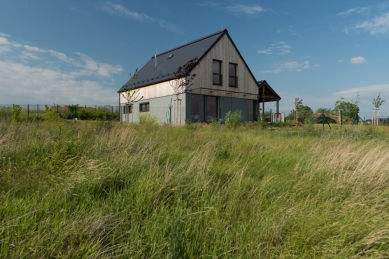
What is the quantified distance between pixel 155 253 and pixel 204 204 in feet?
2.71

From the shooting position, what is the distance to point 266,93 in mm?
23547

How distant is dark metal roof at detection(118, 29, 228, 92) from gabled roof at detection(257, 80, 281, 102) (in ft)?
21.7

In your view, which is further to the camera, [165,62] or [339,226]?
[165,62]

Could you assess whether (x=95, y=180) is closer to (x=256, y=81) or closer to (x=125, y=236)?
(x=125, y=236)

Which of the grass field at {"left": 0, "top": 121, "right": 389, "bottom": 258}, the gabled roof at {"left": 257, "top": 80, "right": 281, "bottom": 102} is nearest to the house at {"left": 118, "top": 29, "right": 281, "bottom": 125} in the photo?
the gabled roof at {"left": 257, "top": 80, "right": 281, "bottom": 102}

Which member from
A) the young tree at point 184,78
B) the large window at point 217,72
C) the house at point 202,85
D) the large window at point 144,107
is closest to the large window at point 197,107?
the house at point 202,85

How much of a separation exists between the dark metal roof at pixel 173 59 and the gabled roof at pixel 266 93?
661 centimetres

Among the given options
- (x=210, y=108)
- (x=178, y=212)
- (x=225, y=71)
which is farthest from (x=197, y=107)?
(x=178, y=212)

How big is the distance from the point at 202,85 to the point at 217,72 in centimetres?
221

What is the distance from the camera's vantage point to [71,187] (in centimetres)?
241

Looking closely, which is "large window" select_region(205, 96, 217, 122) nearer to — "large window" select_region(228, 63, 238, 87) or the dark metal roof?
"large window" select_region(228, 63, 238, 87)

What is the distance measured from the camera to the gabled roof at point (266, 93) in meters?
22.6

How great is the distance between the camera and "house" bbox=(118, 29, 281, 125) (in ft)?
58.0

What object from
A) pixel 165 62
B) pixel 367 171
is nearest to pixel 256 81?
pixel 165 62
